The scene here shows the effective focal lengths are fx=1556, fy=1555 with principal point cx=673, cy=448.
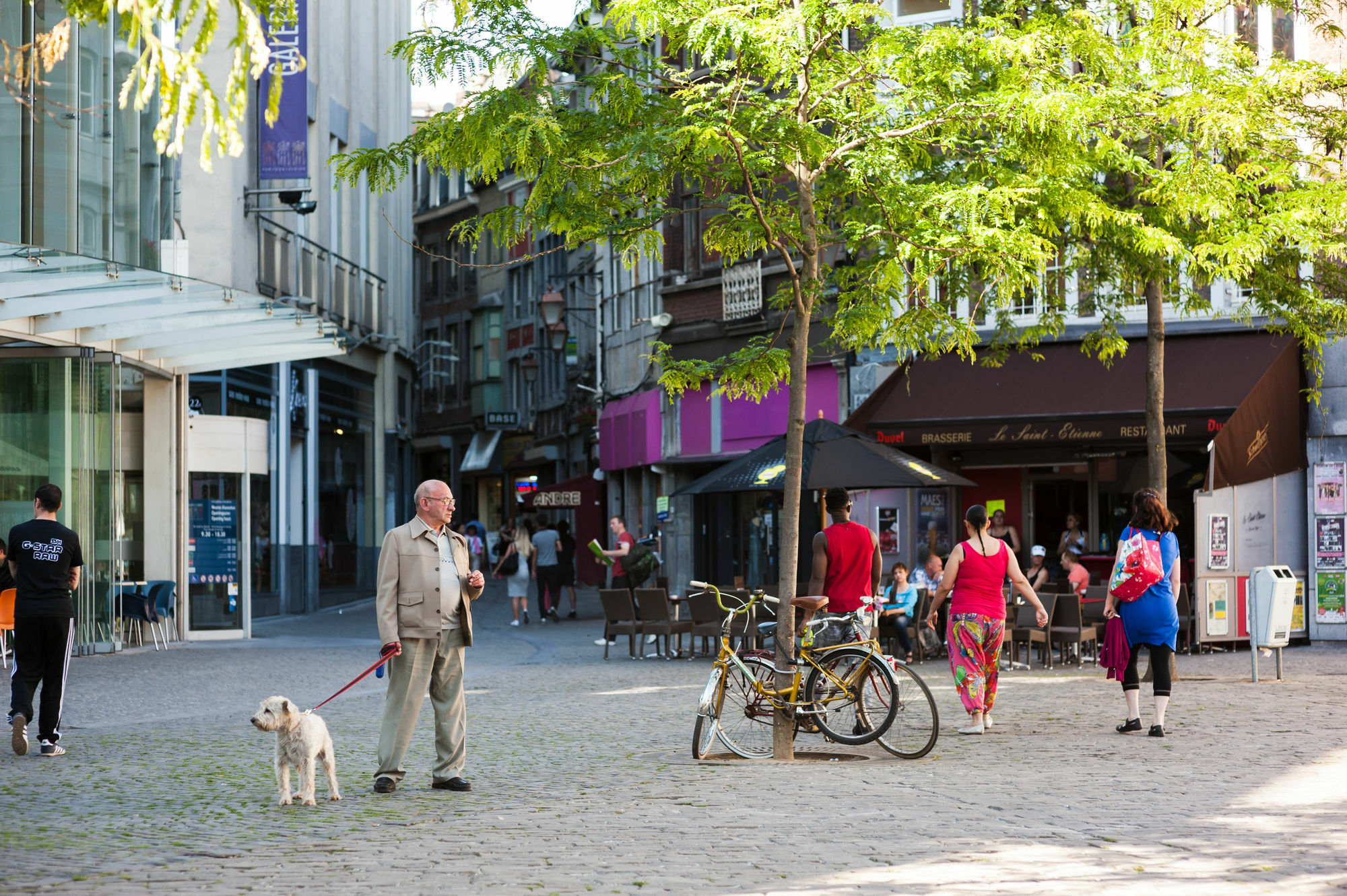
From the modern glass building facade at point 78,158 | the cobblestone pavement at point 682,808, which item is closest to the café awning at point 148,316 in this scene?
the modern glass building facade at point 78,158

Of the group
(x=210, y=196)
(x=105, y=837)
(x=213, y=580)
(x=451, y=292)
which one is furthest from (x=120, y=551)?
(x=451, y=292)

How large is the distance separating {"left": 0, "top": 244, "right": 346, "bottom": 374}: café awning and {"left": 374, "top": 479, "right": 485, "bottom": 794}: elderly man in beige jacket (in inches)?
276

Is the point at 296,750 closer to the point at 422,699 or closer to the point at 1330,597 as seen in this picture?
the point at 422,699

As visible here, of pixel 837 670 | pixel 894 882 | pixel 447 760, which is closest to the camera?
pixel 894 882

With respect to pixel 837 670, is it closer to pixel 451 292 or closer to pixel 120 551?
pixel 120 551

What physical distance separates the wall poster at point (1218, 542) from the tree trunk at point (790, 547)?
9013 mm

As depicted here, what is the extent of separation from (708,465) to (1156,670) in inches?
691

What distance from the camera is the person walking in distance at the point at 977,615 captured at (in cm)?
1066

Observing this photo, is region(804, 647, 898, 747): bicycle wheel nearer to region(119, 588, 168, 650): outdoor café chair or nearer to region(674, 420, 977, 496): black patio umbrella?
region(674, 420, 977, 496): black patio umbrella

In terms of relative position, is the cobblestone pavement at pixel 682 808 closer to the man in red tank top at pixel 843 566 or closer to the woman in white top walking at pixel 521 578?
the man in red tank top at pixel 843 566

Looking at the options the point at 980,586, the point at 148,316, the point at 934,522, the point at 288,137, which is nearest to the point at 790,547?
the point at 980,586

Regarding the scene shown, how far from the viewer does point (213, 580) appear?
21391 millimetres

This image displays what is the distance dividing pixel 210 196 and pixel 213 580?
669 centimetres

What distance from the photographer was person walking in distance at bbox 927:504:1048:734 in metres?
10.7
